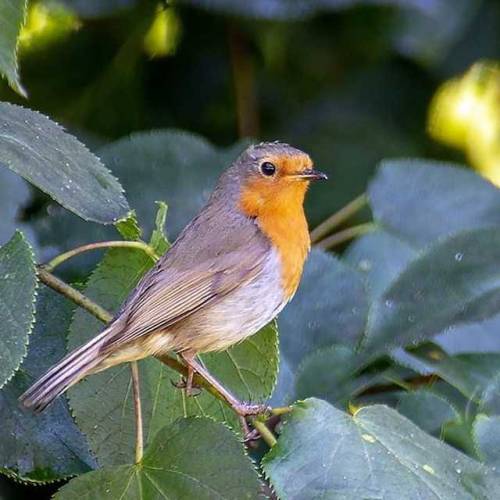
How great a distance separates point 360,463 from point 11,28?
0.99 m

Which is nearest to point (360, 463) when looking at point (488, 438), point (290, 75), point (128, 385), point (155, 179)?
point (488, 438)

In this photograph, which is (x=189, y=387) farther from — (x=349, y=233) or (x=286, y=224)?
(x=349, y=233)

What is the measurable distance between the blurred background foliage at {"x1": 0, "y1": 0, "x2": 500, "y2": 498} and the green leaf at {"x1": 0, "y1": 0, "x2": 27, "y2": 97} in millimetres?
1712

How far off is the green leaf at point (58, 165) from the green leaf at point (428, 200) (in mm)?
1451

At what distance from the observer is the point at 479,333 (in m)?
3.36

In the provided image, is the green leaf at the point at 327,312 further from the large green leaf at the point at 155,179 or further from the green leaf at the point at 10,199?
the green leaf at the point at 10,199

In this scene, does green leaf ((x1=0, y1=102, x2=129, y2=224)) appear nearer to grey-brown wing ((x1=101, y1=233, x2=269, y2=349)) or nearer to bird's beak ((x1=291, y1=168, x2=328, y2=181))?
grey-brown wing ((x1=101, y1=233, x2=269, y2=349))

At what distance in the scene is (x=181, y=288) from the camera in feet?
9.23

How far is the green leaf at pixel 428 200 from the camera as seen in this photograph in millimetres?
3646

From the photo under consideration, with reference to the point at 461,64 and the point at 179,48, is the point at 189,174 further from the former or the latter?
the point at 461,64

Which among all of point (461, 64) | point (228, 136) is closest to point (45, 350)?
point (228, 136)

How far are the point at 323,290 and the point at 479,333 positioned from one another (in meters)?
0.44

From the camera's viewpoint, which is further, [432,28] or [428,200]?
[432,28]

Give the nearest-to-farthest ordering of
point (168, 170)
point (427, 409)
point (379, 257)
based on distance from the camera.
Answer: point (427, 409) → point (379, 257) → point (168, 170)
